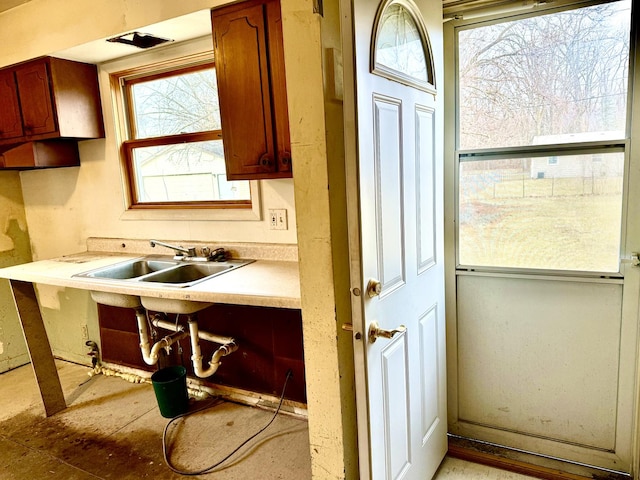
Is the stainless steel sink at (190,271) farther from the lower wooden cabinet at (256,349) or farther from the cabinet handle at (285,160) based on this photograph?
the cabinet handle at (285,160)

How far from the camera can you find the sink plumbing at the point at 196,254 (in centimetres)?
240

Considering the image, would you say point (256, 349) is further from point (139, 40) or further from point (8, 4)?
point (8, 4)

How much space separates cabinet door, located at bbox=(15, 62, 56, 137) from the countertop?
86 cm

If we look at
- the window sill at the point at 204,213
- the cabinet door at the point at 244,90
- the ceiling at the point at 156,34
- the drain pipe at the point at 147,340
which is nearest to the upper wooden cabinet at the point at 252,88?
the cabinet door at the point at 244,90

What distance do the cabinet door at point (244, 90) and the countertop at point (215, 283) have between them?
49 cm

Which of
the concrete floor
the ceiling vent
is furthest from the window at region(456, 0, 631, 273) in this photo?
the ceiling vent

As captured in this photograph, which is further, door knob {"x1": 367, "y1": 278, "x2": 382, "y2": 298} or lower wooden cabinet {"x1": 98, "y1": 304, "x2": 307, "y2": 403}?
lower wooden cabinet {"x1": 98, "y1": 304, "x2": 307, "y2": 403}

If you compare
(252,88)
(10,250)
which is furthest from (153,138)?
(10,250)

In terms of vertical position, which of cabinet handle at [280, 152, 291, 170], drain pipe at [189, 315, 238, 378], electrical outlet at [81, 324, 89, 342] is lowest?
electrical outlet at [81, 324, 89, 342]

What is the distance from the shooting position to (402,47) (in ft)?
4.62

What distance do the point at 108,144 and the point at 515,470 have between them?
9.84ft

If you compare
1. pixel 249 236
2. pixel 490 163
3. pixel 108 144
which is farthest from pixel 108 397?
pixel 490 163

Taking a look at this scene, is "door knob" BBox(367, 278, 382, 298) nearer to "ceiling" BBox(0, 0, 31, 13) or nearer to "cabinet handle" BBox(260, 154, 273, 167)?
"cabinet handle" BBox(260, 154, 273, 167)

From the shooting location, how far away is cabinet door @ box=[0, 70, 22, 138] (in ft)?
8.68
